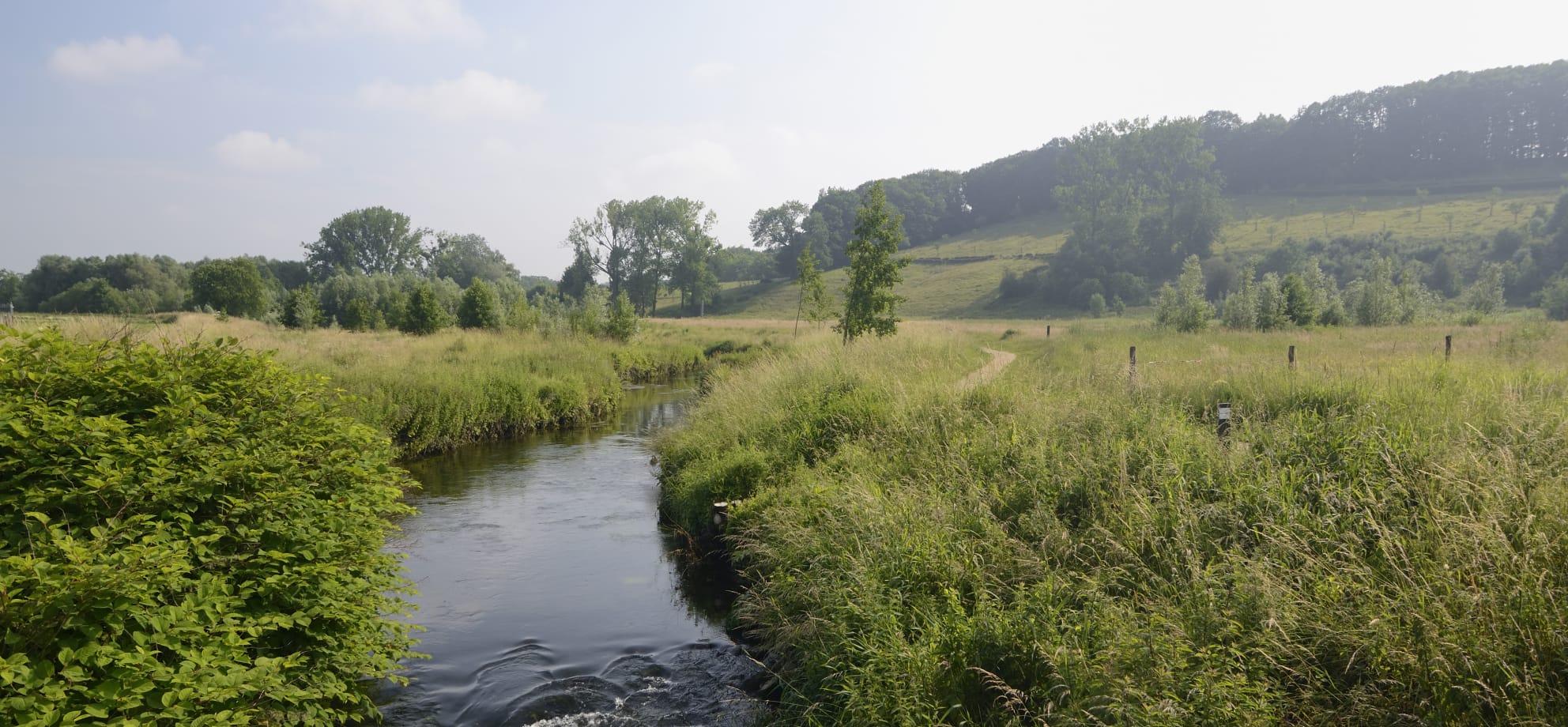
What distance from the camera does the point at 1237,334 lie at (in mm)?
27094

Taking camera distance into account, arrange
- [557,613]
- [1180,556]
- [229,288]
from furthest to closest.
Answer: [229,288] < [557,613] < [1180,556]

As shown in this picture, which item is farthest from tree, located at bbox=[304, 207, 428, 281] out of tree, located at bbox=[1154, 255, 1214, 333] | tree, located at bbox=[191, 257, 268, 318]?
tree, located at bbox=[1154, 255, 1214, 333]

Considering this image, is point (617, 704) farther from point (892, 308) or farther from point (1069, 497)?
point (892, 308)

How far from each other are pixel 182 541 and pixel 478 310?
109 ft

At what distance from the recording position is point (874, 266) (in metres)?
23.6

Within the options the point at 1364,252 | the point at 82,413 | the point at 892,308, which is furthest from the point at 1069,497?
the point at 1364,252

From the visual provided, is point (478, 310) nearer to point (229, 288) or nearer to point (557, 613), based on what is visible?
point (229, 288)

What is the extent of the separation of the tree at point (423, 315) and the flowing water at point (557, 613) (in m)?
19.9

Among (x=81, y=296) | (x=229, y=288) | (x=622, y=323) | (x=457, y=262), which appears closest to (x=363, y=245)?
(x=457, y=262)

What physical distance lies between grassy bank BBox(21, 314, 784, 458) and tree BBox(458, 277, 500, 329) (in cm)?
481

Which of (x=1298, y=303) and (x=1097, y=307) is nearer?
(x=1298, y=303)

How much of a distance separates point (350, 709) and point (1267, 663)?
569 centimetres

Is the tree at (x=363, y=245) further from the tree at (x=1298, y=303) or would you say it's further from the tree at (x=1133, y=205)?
the tree at (x=1298, y=303)

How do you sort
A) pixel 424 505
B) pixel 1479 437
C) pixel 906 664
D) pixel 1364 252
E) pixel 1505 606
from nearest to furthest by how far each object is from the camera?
pixel 1505 606
pixel 906 664
pixel 1479 437
pixel 424 505
pixel 1364 252
